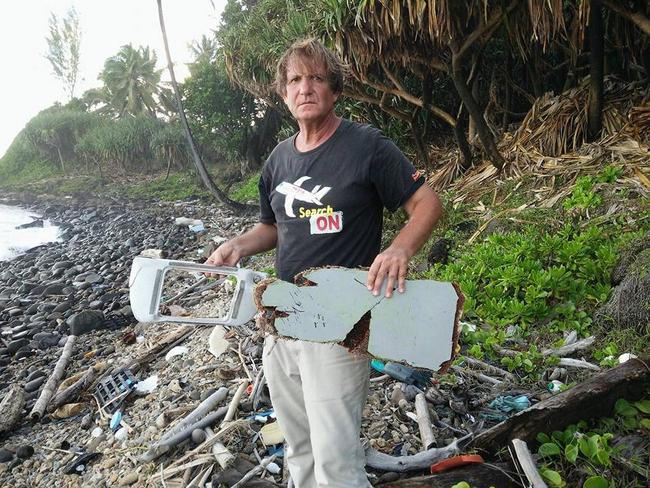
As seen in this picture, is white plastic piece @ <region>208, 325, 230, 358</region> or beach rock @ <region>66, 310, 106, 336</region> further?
beach rock @ <region>66, 310, 106, 336</region>

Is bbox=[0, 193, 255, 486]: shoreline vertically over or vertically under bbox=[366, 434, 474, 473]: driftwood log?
under

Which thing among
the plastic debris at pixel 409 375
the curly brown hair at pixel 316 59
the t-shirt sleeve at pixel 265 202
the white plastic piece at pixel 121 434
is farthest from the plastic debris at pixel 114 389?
the curly brown hair at pixel 316 59

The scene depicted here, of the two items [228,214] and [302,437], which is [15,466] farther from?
[228,214]

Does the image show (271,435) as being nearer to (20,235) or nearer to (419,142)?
(419,142)

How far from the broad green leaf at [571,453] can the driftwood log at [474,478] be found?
8.7 inches

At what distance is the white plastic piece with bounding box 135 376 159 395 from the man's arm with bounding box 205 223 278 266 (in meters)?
2.34

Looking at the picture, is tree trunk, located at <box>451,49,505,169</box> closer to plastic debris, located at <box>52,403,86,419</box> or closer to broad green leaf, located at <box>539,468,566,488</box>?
broad green leaf, located at <box>539,468,566,488</box>

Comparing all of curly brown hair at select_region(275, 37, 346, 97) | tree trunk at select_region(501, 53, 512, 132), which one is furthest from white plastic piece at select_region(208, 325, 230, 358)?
tree trunk at select_region(501, 53, 512, 132)

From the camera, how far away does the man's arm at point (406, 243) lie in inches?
55.3

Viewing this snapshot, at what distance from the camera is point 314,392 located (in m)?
1.57

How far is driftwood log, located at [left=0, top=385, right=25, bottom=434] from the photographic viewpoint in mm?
3839

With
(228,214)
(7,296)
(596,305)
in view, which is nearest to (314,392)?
(596,305)

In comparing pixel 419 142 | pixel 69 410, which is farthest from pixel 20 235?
pixel 419 142

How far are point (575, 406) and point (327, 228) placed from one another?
51.9 inches
